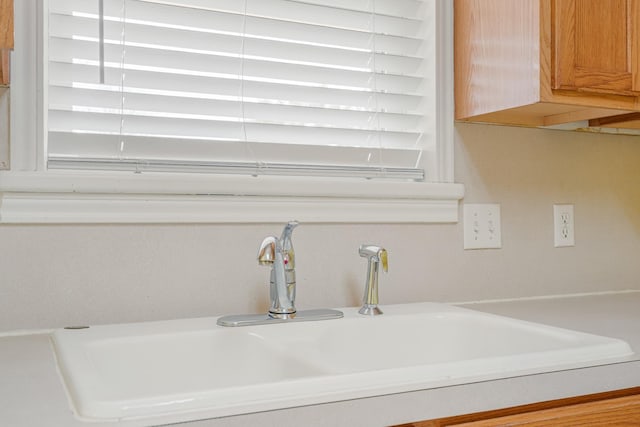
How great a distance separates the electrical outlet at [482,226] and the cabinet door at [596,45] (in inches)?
15.6

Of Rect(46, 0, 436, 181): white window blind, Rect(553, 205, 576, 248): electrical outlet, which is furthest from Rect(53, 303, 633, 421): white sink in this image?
Rect(553, 205, 576, 248): electrical outlet

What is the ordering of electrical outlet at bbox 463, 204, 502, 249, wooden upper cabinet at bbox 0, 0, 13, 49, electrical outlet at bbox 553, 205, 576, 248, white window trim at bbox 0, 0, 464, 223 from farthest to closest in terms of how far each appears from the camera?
1. electrical outlet at bbox 553, 205, 576, 248
2. electrical outlet at bbox 463, 204, 502, 249
3. white window trim at bbox 0, 0, 464, 223
4. wooden upper cabinet at bbox 0, 0, 13, 49

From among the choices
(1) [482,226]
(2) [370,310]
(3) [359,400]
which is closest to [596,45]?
(1) [482,226]

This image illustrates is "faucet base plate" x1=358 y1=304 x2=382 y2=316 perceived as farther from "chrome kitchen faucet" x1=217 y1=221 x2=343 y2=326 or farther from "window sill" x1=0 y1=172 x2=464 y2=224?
"window sill" x1=0 y1=172 x2=464 y2=224

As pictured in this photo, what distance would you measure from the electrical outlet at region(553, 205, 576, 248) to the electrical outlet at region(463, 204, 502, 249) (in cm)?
19

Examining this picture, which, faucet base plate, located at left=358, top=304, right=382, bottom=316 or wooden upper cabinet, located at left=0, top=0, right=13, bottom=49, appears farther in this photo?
faucet base plate, located at left=358, top=304, right=382, bottom=316

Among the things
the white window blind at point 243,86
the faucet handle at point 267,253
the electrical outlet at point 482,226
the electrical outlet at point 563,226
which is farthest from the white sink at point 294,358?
the electrical outlet at point 563,226

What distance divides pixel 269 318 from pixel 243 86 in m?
0.54

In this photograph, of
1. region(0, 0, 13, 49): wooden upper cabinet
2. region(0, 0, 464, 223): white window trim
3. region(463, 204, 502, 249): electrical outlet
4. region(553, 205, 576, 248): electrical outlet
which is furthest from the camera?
region(553, 205, 576, 248): electrical outlet

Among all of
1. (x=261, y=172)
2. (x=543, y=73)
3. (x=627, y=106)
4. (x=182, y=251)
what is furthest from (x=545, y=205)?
(x=182, y=251)

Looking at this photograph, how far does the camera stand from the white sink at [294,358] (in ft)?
2.55

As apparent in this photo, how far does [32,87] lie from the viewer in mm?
1217

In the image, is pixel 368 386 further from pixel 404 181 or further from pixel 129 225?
pixel 404 181

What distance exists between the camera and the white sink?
2.55 ft
